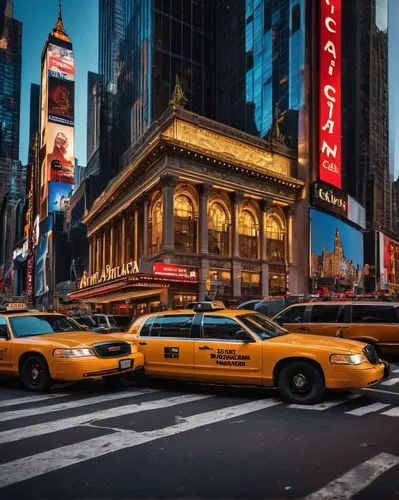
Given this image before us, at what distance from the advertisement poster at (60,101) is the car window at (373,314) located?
9999 centimetres

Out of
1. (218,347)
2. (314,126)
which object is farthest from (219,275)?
(218,347)

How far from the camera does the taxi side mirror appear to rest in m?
8.98

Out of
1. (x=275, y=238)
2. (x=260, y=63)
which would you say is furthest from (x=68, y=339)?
(x=260, y=63)

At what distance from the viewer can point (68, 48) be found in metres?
109

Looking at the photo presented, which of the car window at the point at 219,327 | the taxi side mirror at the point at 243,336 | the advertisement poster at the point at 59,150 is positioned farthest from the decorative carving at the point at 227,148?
the advertisement poster at the point at 59,150

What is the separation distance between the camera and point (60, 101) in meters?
104

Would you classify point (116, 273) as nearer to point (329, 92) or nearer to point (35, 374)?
point (329, 92)

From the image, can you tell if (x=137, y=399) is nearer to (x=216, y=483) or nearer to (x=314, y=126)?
(x=216, y=483)

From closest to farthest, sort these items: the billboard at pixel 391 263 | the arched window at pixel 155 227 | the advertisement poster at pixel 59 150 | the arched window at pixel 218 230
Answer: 1. the arched window at pixel 155 227
2. the arched window at pixel 218 230
3. the billboard at pixel 391 263
4. the advertisement poster at pixel 59 150

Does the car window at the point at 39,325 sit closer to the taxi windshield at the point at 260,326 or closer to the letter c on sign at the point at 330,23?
the taxi windshield at the point at 260,326

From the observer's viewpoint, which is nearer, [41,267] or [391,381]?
[391,381]

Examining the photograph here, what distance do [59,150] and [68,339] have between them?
9968 centimetres

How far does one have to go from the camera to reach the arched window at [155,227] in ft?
145

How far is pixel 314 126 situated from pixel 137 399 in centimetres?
4869
